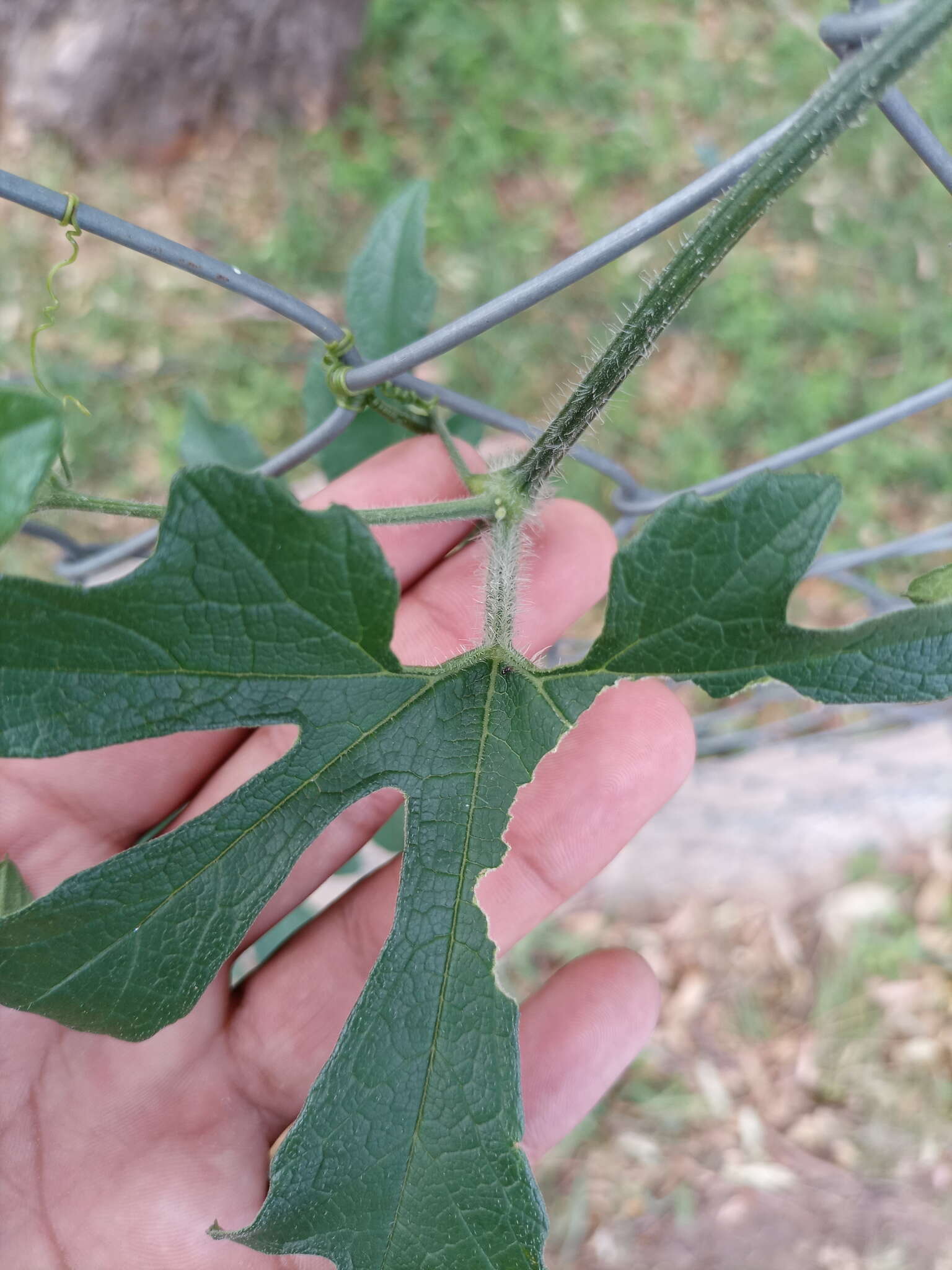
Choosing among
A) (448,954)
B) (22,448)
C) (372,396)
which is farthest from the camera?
(372,396)

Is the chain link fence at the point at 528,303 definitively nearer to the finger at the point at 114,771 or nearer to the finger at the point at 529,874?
the finger at the point at 114,771

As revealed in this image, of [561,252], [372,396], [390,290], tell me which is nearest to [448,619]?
[372,396]

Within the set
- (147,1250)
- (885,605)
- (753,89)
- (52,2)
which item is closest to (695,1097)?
(885,605)

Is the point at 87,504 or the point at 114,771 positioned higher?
the point at 87,504

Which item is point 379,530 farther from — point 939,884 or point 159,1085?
point 939,884

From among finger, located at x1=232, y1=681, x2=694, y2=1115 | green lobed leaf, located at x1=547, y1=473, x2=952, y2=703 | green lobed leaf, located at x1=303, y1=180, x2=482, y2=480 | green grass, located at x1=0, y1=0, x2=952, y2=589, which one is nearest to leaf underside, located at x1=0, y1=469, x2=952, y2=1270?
green lobed leaf, located at x1=547, y1=473, x2=952, y2=703

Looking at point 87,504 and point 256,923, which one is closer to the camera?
point 87,504

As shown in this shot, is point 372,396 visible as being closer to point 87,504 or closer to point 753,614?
point 87,504
